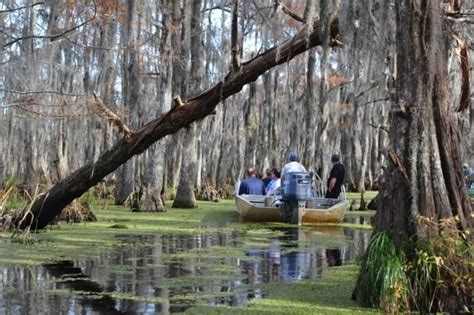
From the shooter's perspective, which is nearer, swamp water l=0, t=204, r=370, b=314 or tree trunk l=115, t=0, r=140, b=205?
swamp water l=0, t=204, r=370, b=314

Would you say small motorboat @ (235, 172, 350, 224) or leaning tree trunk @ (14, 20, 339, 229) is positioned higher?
leaning tree trunk @ (14, 20, 339, 229)

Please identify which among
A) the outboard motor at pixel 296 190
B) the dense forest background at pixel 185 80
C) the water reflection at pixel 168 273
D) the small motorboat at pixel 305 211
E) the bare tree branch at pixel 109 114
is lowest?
the water reflection at pixel 168 273

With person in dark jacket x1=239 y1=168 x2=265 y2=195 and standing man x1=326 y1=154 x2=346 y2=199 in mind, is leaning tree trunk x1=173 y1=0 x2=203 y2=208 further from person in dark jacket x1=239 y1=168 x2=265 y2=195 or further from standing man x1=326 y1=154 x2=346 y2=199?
standing man x1=326 y1=154 x2=346 y2=199

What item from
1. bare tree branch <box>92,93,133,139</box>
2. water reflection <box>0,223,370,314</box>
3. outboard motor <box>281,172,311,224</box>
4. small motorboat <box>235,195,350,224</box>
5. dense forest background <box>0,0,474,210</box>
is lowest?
water reflection <box>0,223,370,314</box>

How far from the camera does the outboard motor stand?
1402 centimetres

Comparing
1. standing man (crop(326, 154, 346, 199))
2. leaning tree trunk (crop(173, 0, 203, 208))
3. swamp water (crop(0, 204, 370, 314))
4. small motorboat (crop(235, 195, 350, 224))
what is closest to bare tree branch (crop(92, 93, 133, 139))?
swamp water (crop(0, 204, 370, 314))

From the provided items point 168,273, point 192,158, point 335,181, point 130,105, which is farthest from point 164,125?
point 130,105

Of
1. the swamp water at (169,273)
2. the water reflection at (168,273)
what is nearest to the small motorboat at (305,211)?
the swamp water at (169,273)

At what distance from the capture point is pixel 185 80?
21.8 m

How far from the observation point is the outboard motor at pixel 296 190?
14.0 metres

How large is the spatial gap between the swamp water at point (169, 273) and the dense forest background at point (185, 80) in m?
1.79

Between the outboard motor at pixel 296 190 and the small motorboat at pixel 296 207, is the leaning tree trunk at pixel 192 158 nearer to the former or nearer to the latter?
the small motorboat at pixel 296 207

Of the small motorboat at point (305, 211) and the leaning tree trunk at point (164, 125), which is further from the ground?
the leaning tree trunk at point (164, 125)

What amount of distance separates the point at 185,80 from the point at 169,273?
1472 centimetres
